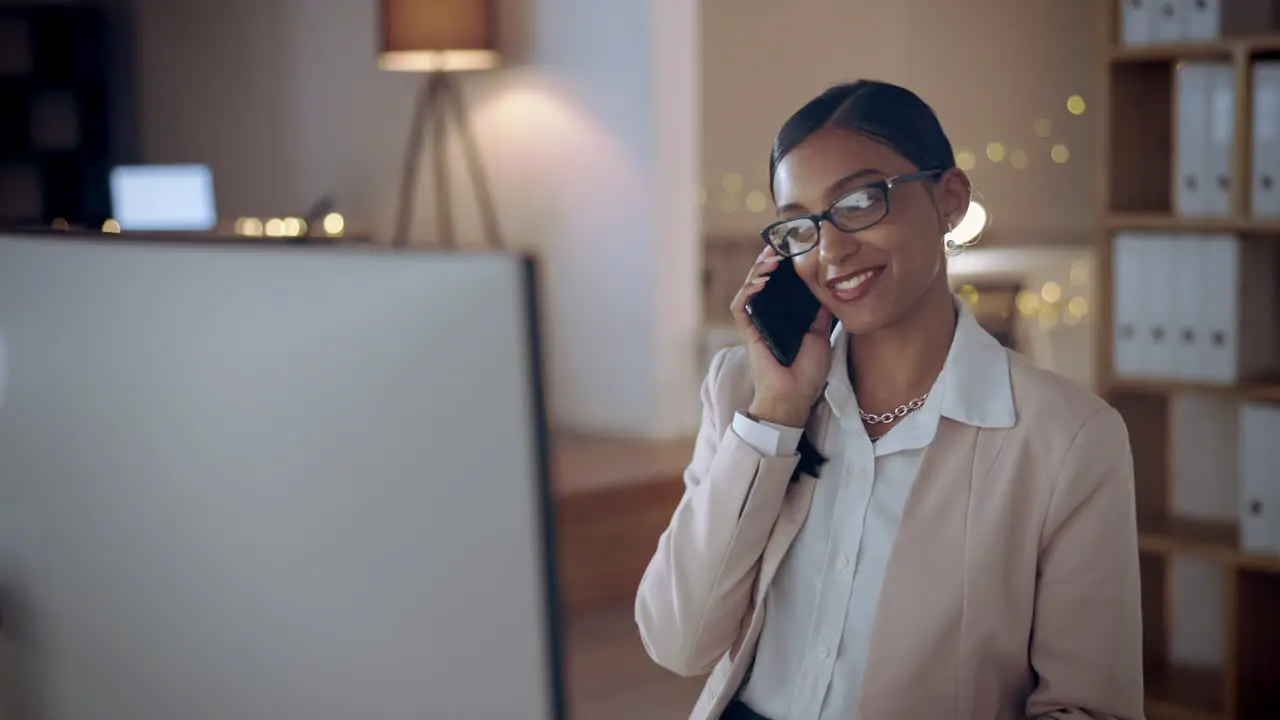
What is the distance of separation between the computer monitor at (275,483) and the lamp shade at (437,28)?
4422 millimetres

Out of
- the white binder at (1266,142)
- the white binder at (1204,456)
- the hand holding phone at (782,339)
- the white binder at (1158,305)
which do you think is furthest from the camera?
the white binder at (1204,456)

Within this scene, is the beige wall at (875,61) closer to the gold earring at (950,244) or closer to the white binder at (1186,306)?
the white binder at (1186,306)

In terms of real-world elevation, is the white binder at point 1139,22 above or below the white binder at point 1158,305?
above

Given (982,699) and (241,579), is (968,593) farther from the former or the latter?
(241,579)

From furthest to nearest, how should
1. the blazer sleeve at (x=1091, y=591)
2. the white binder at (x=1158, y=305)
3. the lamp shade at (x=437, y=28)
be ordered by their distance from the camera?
1. the lamp shade at (x=437, y=28)
2. the white binder at (x=1158, y=305)
3. the blazer sleeve at (x=1091, y=591)

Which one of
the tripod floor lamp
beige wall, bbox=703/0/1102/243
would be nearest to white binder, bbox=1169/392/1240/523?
beige wall, bbox=703/0/1102/243

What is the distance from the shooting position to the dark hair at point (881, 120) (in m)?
1.13

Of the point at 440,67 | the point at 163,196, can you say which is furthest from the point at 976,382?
the point at 163,196

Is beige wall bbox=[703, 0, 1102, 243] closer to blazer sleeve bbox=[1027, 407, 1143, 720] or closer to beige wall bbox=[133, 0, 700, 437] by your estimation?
beige wall bbox=[133, 0, 700, 437]

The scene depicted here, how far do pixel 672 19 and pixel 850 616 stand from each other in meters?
4.00

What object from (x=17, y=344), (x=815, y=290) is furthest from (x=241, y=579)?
(x=815, y=290)

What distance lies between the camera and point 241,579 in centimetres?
73

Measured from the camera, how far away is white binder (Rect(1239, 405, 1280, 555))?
115 inches

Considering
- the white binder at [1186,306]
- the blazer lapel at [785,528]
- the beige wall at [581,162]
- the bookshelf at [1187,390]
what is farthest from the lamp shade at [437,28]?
the blazer lapel at [785,528]
